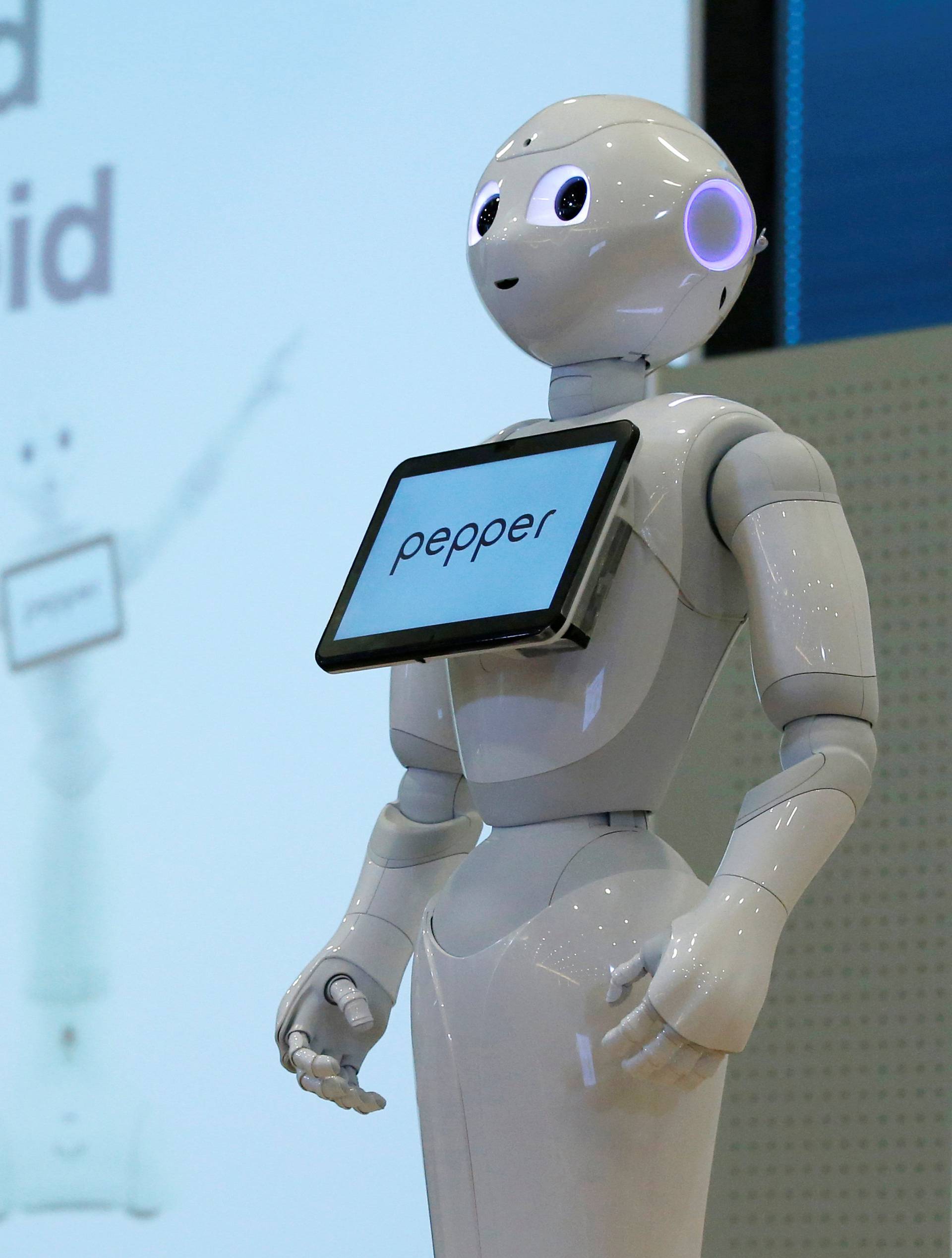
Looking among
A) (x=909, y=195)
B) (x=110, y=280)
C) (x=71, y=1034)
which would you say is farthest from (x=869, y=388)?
(x=71, y=1034)

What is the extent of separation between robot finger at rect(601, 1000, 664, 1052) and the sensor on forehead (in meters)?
0.36

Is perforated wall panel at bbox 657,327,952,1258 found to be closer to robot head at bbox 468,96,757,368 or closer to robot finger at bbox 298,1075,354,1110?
robot head at bbox 468,96,757,368

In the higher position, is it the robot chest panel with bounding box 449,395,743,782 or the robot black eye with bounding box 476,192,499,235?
the robot black eye with bounding box 476,192,499,235

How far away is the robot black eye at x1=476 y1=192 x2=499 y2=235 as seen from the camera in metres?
1.95

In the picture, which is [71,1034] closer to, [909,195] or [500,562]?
[500,562]

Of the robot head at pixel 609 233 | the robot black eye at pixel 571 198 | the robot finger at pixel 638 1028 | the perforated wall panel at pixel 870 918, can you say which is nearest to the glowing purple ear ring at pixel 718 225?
the robot head at pixel 609 233

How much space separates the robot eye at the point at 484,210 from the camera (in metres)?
1.95

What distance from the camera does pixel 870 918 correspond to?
294 centimetres

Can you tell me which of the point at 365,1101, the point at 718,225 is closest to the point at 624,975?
the point at 365,1101

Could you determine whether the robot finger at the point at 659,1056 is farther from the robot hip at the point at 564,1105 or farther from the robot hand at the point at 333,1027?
the robot hand at the point at 333,1027

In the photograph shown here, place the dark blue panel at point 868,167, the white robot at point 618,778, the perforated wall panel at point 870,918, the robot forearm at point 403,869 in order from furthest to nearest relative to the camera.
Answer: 1. the dark blue panel at point 868,167
2. the perforated wall panel at point 870,918
3. the robot forearm at point 403,869
4. the white robot at point 618,778

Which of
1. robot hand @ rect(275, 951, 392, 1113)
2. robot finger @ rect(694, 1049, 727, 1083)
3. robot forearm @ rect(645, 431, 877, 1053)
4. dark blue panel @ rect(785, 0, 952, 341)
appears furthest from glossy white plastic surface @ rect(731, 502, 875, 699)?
dark blue panel @ rect(785, 0, 952, 341)

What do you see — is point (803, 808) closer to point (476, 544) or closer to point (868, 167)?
point (476, 544)

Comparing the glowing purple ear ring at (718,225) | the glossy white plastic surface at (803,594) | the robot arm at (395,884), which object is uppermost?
the glowing purple ear ring at (718,225)
